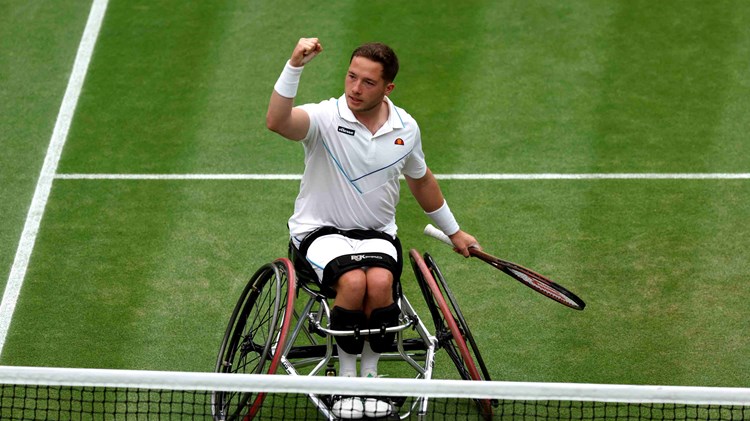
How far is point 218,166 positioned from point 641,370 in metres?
3.83

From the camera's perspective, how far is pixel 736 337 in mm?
7562

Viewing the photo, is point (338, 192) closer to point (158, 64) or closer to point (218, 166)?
point (218, 166)

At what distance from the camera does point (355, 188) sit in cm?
665

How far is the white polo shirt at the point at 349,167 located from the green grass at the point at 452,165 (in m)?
1.26

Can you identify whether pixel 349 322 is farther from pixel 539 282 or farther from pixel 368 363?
pixel 539 282

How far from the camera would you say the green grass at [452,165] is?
765 centimetres

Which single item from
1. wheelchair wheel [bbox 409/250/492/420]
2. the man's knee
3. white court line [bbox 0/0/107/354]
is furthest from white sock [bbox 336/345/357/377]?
white court line [bbox 0/0/107/354]

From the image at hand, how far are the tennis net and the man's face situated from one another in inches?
62.2

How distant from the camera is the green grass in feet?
25.1

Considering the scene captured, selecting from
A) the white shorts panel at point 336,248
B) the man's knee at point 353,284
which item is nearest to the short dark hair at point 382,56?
the white shorts panel at point 336,248

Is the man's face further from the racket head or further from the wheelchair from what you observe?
the racket head

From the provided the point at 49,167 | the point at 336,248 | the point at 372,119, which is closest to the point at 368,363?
the point at 336,248

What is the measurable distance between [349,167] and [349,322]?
0.89 meters

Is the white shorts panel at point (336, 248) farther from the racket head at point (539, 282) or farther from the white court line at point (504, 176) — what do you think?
the white court line at point (504, 176)
